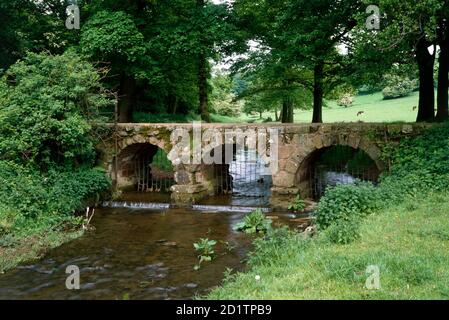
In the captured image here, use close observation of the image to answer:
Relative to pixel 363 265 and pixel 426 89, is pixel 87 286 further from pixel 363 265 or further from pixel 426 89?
pixel 426 89

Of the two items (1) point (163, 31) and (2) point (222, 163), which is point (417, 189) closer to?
(2) point (222, 163)

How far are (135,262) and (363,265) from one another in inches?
222

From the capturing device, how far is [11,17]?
22516mm

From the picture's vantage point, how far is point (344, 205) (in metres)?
10.9

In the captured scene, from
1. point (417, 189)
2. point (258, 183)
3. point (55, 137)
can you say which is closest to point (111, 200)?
point (55, 137)

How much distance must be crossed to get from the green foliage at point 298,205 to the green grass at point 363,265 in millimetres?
5555

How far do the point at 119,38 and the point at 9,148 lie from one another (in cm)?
773

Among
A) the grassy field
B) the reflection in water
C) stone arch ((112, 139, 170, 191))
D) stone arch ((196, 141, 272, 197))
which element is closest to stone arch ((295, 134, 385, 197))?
stone arch ((196, 141, 272, 197))

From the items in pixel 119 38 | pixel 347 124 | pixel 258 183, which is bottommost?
pixel 258 183

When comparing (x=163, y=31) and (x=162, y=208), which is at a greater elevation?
(x=163, y=31)

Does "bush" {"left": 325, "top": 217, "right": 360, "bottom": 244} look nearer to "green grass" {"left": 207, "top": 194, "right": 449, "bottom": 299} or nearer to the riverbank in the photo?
"green grass" {"left": 207, "top": 194, "right": 449, "bottom": 299}

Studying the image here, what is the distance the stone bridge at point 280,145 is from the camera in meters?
15.1

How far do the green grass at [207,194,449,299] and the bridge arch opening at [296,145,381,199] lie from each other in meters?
4.23

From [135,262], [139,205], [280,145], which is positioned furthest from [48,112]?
[280,145]
